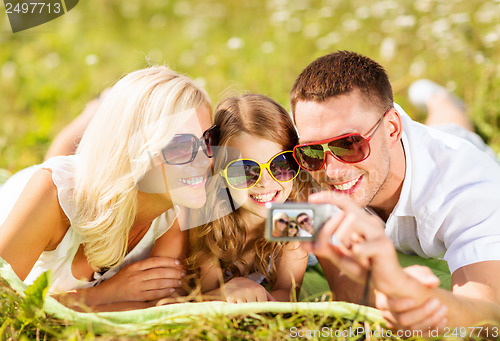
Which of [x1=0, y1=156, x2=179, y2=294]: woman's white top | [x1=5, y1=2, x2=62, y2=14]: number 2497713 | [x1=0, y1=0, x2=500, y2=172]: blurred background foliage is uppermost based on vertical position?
[x1=5, y1=2, x2=62, y2=14]: number 2497713

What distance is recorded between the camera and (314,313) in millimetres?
1930

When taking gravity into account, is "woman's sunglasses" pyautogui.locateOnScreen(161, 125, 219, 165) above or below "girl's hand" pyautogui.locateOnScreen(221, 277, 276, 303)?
above

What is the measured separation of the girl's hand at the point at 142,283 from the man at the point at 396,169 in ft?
2.80

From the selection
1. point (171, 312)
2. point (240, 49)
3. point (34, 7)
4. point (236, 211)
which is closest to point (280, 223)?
point (171, 312)

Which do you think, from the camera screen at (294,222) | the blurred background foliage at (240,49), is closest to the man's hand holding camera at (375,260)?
the camera screen at (294,222)

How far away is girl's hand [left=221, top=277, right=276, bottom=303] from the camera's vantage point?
2.22 m

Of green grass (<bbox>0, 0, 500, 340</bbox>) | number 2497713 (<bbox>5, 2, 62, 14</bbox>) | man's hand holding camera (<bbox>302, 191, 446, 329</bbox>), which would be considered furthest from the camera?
green grass (<bbox>0, 0, 500, 340</bbox>)

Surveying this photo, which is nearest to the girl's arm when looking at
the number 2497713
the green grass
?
the green grass

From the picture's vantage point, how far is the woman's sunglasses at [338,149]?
7.49 ft

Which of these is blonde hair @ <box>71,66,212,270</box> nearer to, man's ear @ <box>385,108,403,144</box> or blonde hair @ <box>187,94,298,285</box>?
blonde hair @ <box>187,94,298,285</box>

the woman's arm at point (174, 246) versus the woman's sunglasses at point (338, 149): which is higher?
the woman's sunglasses at point (338, 149)

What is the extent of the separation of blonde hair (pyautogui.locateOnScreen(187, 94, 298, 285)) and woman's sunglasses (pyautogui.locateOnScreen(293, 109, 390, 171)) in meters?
0.14

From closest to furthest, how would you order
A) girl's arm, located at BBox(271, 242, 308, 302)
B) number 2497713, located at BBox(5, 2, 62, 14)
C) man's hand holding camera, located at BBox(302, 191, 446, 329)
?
man's hand holding camera, located at BBox(302, 191, 446, 329)
girl's arm, located at BBox(271, 242, 308, 302)
number 2497713, located at BBox(5, 2, 62, 14)

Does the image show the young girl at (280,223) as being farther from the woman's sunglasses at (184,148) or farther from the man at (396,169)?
the woman's sunglasses at (184,148)
